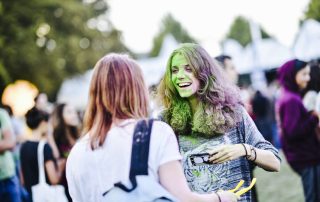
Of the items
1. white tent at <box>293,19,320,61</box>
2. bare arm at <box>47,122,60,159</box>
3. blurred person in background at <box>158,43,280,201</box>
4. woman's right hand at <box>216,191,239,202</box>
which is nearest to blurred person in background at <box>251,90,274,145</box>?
white tent at <box>293,19,320,61</box>

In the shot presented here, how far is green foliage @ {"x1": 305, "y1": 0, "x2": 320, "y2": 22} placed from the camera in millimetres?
16003

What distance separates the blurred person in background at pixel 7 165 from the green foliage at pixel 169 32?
7289 cm

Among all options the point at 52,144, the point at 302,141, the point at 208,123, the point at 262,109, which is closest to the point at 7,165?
the point at 52,144

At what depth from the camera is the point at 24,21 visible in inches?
1190

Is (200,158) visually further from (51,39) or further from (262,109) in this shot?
(51,39)

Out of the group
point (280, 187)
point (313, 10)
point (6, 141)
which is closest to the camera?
point (6, 141)

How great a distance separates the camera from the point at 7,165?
4.92 meters

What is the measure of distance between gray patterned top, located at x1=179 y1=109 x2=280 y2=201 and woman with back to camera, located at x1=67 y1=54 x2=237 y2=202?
0.43 meters

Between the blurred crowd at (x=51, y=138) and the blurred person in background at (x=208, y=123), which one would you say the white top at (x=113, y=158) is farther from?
the blurred crowd at (x=51, y=138)

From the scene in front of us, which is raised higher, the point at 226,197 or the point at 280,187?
the point at 226,197

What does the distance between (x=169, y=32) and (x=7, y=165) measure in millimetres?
73482

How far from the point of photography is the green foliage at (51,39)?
28.3m

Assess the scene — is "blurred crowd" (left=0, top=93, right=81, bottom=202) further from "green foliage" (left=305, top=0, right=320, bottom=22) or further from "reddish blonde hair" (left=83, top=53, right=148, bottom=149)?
"green foliage" (left=305, top=0, right=320, bottom=22)

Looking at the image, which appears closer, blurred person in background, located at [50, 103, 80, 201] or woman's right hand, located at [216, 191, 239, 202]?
woman's right hand, located at [216, 191, 239, 202]
